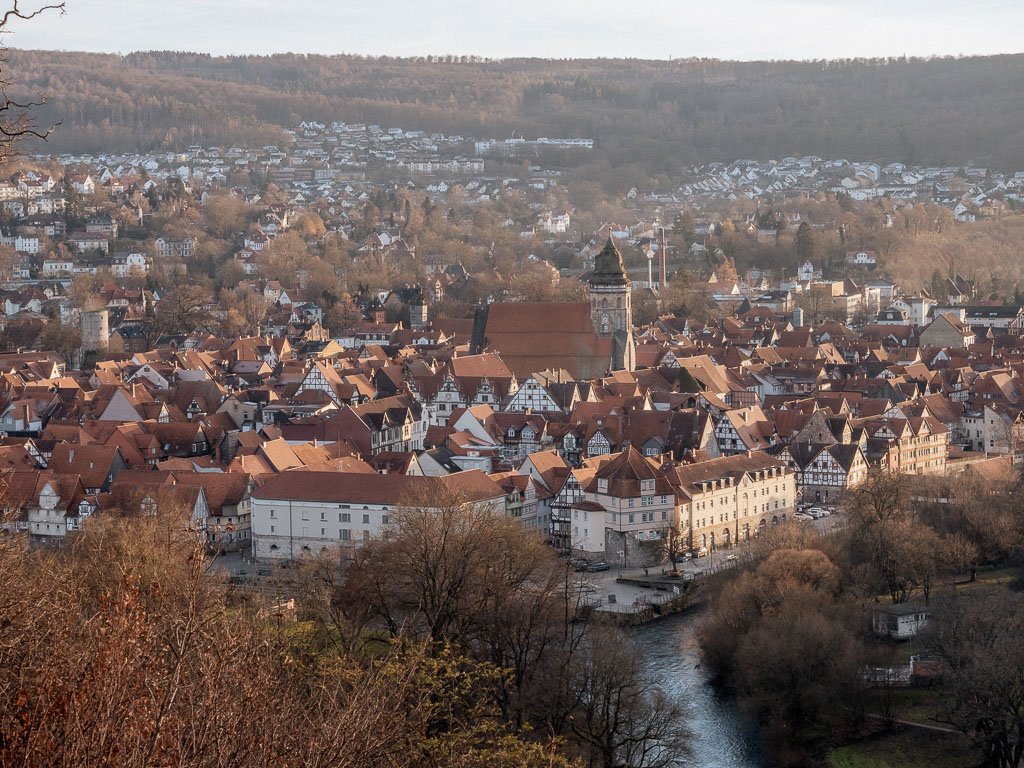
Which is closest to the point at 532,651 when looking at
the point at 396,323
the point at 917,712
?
the point at 917,712

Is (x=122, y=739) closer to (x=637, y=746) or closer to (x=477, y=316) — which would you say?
(x=637, y=746)

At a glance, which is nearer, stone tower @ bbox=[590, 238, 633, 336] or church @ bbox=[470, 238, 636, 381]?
church @ bbox=[470, 238, 636, 381]

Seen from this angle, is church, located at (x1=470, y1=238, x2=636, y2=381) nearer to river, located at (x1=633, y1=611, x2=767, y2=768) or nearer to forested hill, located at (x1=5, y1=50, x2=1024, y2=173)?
river, located at (x1=633, y1=611, x2=767, y2=768)

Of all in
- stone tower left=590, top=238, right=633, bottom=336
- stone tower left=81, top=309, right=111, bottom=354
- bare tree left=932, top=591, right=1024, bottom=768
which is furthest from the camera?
stone tower left=81, top=309, right=111, bottom=354

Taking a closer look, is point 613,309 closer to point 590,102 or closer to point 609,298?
point 609,298

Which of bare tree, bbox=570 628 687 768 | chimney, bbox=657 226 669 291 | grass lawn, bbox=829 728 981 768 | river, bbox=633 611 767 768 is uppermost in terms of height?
bare tree, bbox=570 628 687 768

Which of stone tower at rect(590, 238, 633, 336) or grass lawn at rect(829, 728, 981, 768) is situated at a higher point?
stone tower at rect(590, 238, 633, 336)

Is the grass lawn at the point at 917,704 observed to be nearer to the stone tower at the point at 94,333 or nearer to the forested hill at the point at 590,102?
the stone tower at the point at 94,333

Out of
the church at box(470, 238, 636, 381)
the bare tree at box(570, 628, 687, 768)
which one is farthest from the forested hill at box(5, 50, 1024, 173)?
the bare tree at box(570, 628, 687, 768)
